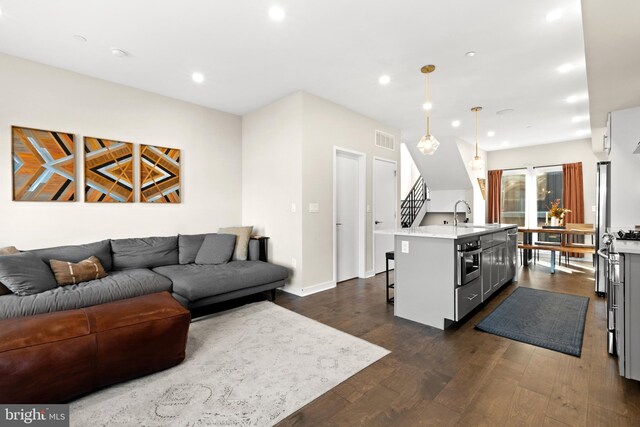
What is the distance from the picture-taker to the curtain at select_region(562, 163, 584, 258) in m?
7.07

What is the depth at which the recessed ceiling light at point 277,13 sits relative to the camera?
8.00ft

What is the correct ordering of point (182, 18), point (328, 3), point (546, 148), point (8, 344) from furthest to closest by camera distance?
point (546, 148)
point (182, 18)
point (328, 3)
point (8, 344)

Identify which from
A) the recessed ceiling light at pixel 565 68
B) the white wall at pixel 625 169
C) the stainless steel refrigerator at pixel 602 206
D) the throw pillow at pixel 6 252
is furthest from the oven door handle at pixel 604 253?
the throw pillow at pixel 6 252

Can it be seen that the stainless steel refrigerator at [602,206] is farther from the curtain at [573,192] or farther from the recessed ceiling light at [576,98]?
the curtain at [573,192]

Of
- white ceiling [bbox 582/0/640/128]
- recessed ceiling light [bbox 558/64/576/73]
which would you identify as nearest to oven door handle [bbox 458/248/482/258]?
white ceiling [bbox 582/0/640/128]

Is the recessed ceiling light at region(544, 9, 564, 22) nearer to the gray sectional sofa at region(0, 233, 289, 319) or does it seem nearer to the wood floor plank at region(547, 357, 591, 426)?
the wood floor plank at region(547, 357, 591, 426)

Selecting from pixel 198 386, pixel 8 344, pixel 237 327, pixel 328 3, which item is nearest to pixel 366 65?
pixel 328 3

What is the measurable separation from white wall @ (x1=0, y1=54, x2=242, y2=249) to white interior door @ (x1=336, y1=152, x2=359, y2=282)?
1.75 metres

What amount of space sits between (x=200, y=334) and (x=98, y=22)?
9.81 ft

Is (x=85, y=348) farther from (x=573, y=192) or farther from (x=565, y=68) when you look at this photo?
(x=573, y=192)

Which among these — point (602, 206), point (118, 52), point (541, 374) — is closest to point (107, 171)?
point (118, 52)

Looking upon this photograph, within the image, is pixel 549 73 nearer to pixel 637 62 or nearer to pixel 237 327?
pixel 637 62

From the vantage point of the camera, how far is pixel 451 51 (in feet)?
10.2

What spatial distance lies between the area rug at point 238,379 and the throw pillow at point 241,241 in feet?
4.11
